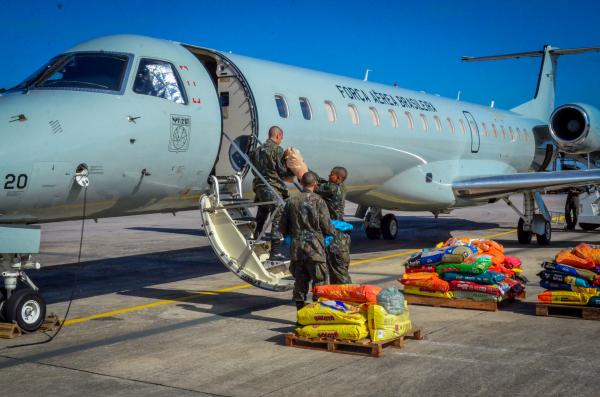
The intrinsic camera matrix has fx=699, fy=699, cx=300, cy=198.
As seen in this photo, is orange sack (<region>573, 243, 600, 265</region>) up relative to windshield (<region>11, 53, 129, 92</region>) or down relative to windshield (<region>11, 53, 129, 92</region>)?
down

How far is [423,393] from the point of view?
564 centimetres

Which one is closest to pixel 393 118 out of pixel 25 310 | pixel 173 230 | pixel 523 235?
pixel 523 235

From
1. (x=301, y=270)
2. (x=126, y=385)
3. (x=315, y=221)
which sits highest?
(x=315, y=221)

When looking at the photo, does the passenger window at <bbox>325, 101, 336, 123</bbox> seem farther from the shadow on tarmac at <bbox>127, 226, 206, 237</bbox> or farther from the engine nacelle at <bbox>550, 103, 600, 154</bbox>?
the engine nacelle at <bbox>550, 103, 600, 154</bbox>

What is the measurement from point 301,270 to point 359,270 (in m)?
5.47

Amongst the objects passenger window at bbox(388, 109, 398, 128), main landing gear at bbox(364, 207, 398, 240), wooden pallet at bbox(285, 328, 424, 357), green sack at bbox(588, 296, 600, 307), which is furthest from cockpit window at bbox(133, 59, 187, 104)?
main landing gear at bbox(364, 207, 398, 240)

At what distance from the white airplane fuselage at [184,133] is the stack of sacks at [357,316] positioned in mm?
3073

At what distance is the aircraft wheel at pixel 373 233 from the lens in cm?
1945

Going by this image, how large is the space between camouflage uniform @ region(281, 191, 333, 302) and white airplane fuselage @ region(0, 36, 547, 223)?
2.29 meters

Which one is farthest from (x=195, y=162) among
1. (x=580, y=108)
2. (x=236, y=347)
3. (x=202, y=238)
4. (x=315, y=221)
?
(x=580, y=108)

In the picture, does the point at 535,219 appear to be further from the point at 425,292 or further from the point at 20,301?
the point at 20,301

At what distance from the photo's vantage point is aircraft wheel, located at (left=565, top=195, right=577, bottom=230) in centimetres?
2348

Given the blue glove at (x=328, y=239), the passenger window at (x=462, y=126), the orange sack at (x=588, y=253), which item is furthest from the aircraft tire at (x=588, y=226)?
the blue glove at (x=328, y=239)

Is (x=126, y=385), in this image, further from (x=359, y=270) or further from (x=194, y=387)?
(x=359, y=270)
